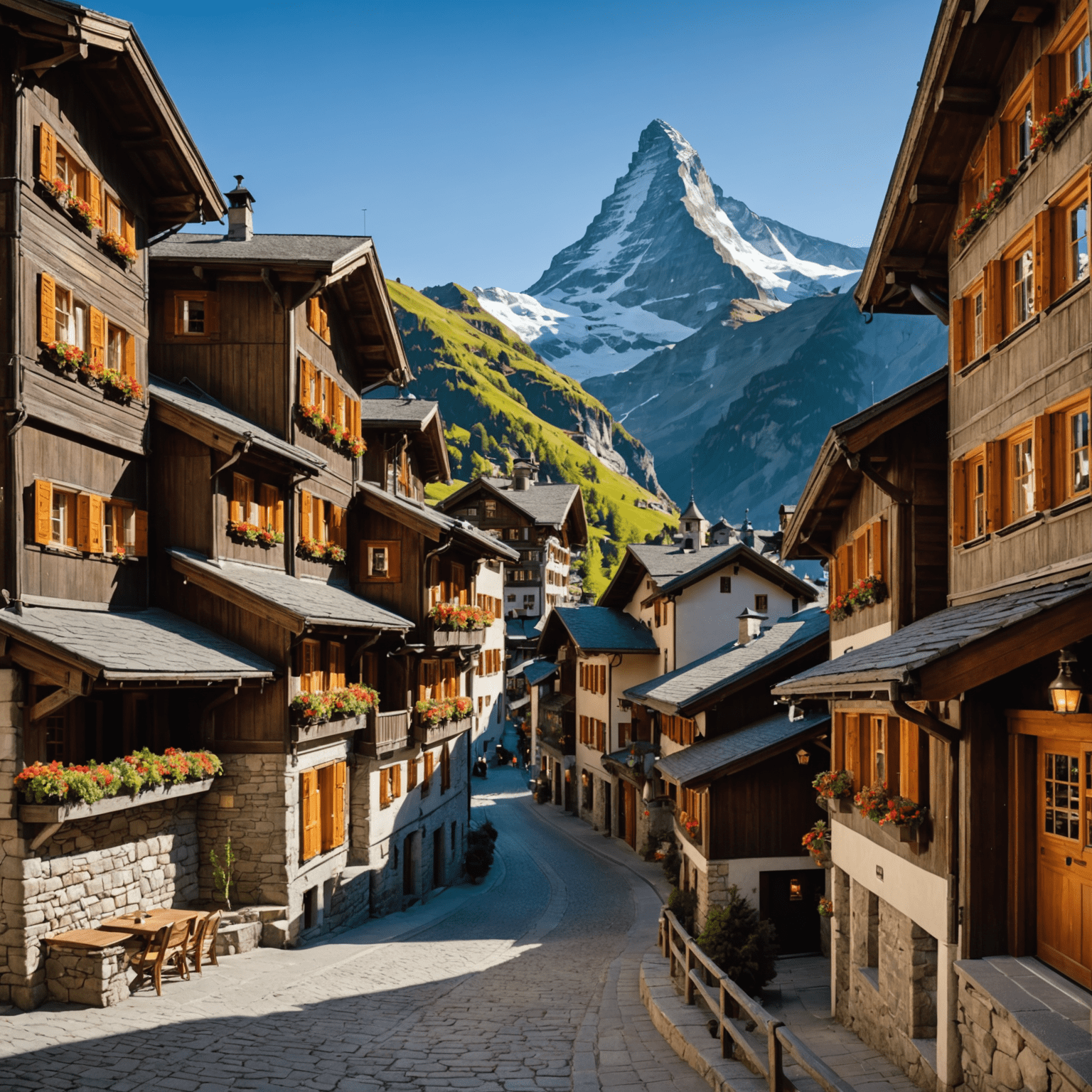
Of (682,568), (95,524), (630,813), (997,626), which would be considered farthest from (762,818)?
(682,568)

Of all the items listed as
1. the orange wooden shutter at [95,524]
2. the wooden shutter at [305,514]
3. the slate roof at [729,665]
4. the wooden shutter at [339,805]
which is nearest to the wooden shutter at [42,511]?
the orange wooden shutter at [95,524]

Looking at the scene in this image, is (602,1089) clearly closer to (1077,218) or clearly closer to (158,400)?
(1077,218)

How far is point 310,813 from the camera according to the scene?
21.3m

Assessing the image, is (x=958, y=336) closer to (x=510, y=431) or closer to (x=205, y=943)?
(x=205, y=943)

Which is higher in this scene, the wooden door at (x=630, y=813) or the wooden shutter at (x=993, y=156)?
the wooden shutter at (x=993, y=156)

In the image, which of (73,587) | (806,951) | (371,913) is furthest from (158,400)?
(806,951)

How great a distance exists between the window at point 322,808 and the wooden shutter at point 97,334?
27.9 ft

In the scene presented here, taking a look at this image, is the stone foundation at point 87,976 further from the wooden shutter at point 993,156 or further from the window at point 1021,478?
the wooden shutter at point 993,156

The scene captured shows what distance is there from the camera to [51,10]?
1569 centimetres

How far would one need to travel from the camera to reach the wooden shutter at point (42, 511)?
16.1 metres

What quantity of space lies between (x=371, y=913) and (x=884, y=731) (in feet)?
49.9

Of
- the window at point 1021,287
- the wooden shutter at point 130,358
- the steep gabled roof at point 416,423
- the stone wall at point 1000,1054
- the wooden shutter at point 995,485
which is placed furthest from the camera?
the steep gabled roof at point 416,423

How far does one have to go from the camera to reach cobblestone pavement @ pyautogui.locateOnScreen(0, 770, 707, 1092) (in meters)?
12.0

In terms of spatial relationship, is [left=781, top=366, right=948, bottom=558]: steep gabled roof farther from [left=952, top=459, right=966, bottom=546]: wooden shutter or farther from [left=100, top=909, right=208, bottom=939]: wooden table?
[left=100, top=909, right=208, bottom=939]: wooden table
